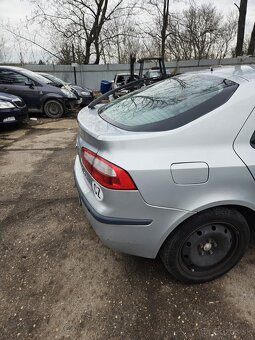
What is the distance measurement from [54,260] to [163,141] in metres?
1.50

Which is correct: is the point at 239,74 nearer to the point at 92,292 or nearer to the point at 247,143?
the point at 247,143

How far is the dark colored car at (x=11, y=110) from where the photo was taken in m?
6.84

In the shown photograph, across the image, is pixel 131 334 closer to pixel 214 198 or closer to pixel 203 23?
pixel 214 198

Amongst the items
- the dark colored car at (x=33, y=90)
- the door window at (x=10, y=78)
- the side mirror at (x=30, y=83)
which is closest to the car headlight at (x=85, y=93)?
the dark colored car at (x=33, y=90)

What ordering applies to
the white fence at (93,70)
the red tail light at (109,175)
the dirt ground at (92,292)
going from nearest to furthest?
the red tail light at (109,175) < the dirt ground at (92,292) < the white fence at (93,70)

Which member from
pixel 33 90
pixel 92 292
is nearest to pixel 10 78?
pixel 33 90

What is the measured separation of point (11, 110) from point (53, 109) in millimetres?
2366

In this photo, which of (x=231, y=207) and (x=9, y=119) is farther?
(x=9, y=119)

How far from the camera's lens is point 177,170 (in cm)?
177

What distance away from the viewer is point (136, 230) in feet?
6.18

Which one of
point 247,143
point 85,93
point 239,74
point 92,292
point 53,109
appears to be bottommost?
point 92,292

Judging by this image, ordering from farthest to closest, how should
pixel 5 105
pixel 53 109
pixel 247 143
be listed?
1. pixel 53 109
2. pixel 5 105
3. pixel 247 143

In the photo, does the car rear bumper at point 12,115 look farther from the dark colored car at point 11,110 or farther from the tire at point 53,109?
the tire at point 53,109

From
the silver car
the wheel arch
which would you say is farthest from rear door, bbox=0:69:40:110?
the wheel arch
